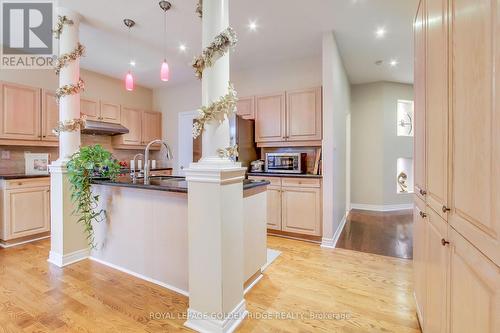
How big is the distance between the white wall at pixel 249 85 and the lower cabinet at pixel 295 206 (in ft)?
5.30

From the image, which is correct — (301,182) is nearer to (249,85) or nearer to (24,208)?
(249,85)

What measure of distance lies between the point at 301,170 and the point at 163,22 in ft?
8.90

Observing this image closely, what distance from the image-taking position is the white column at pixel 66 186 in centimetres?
252

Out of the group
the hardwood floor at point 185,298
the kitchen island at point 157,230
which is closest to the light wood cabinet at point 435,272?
the hardwood floor at point 185,298

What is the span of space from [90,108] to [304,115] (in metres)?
3.69

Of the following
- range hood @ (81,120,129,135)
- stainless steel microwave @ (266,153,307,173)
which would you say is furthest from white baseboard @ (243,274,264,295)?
range hood @ (81,120,129,135)

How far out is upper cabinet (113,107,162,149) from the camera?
4.77m

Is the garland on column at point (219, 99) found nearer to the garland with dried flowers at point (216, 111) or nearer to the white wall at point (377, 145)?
the garland with dried flowers at point (216, 111)

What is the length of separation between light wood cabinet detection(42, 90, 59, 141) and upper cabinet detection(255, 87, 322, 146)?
10.1ft

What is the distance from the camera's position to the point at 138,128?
5035 mm

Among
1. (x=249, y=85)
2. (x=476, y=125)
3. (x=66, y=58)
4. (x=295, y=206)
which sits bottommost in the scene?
(x=295, y=206)

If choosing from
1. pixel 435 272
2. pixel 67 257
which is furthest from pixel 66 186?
pixel 435 272

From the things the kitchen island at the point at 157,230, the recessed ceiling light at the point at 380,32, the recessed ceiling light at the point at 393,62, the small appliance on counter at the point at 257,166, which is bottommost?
the kitchen island at the point at 157,230

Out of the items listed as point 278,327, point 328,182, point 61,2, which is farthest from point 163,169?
point 278,327
